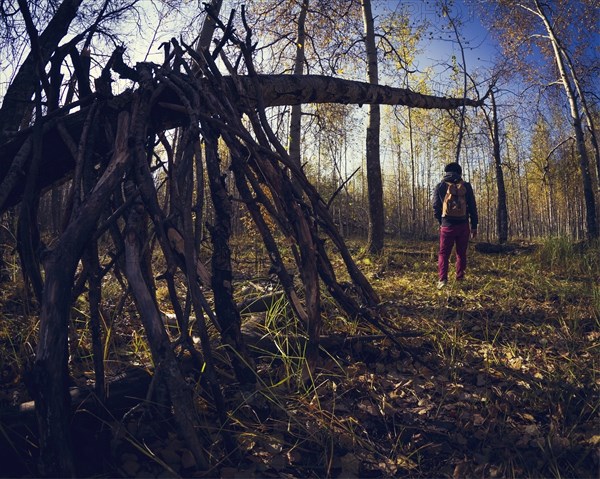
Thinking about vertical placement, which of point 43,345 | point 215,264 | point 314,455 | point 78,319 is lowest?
point 314,455

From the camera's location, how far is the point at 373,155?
838 cm

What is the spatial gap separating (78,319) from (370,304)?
93.6 inches

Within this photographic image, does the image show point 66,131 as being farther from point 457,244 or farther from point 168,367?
point 457,244

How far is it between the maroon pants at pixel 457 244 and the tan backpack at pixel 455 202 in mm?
174

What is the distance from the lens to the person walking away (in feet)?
17.0

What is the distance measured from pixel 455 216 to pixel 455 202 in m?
0.20

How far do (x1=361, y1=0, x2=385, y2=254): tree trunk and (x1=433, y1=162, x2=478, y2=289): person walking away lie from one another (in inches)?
106

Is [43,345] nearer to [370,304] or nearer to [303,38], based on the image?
[370,304]

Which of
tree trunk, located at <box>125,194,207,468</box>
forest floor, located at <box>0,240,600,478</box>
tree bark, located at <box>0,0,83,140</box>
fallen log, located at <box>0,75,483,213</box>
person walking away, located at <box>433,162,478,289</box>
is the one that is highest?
tree bark, located at <box>0,0,83,140</box>

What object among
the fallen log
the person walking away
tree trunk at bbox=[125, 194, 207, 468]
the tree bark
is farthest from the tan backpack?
the tree bark

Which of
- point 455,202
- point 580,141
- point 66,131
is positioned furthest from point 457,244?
point 580,141

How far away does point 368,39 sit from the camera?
27.3 feet

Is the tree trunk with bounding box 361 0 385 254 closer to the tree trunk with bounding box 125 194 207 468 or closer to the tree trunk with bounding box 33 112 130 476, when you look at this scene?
the tree trunk with bounding box 125 194 207 468

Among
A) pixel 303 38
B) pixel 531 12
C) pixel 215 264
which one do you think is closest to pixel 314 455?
pixel 215 264
